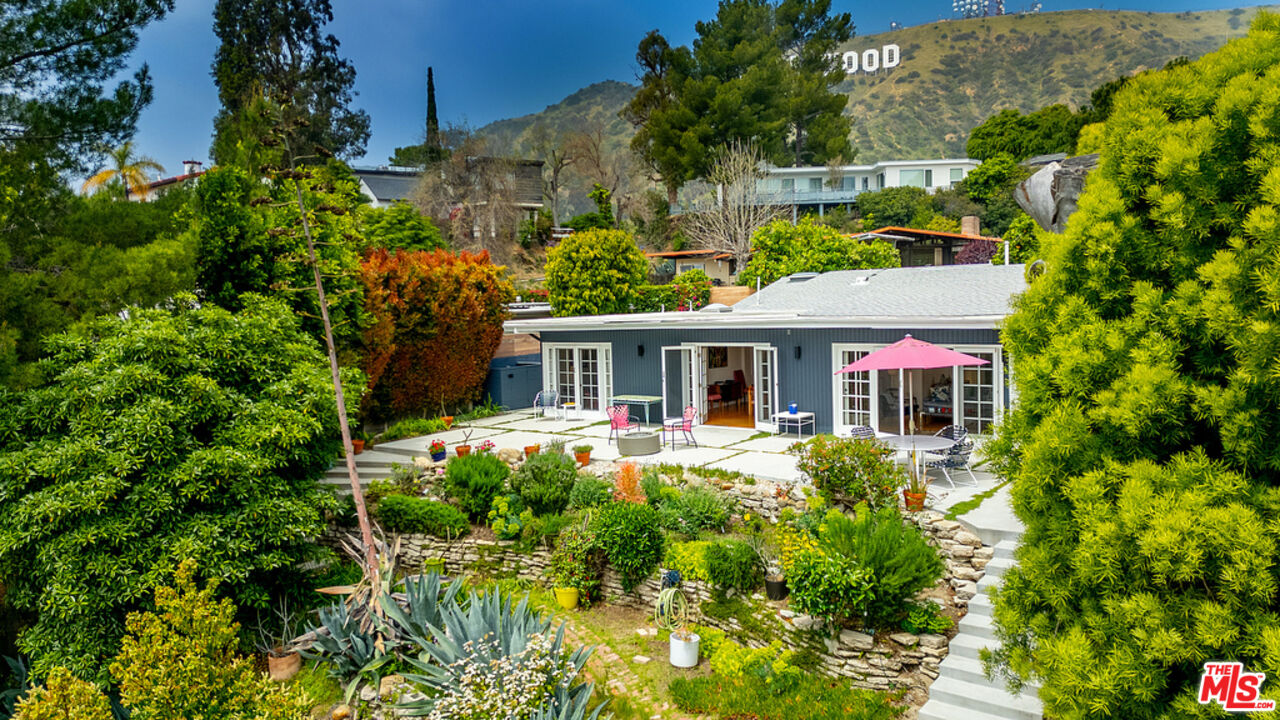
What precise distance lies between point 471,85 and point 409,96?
39155 millimetres

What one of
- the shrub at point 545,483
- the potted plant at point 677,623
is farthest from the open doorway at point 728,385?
the potted plant at point 677,623

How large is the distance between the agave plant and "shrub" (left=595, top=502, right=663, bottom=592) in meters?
1.82

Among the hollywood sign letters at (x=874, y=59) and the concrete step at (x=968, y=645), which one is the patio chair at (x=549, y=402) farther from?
the hollywood sign letters at (x=874, y=59)

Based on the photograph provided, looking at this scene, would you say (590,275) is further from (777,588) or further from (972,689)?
(972,689)

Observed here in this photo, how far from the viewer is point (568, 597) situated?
1033 centimetres

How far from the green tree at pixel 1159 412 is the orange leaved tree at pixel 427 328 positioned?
46.8ft

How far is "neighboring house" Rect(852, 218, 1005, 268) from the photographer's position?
3394 cm

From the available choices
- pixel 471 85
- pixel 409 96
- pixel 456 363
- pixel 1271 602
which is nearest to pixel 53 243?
pixel 456 363

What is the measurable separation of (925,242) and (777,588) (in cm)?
3120

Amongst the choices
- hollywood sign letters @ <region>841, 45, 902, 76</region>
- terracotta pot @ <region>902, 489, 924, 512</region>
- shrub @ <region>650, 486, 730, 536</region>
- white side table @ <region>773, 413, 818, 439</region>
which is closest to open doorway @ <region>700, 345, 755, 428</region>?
white side table @ <region>773, 413, 818, 439</region>

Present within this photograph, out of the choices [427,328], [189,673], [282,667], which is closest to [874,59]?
[427,328]

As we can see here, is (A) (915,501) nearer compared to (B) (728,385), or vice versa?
(A) (915,501)

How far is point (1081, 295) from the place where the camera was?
14.4 ft

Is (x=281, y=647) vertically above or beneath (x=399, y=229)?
→ beneath
